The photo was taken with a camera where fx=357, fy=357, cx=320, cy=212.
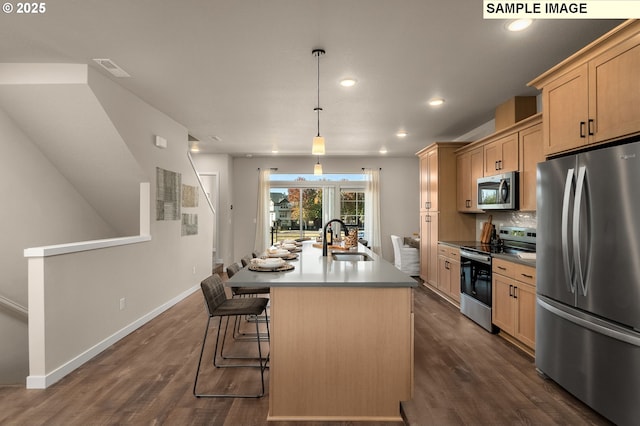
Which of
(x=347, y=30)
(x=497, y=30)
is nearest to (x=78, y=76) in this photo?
(x=347, y=30)

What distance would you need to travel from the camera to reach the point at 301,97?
416 centimetres

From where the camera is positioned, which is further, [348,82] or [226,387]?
[348,82]

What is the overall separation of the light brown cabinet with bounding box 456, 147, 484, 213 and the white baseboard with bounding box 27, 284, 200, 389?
14.6 ft

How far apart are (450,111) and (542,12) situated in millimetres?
2586

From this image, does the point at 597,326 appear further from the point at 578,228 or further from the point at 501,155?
the point at 501,155

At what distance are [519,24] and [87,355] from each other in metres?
4.33

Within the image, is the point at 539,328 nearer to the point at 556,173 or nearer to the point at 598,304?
the point at 598,304

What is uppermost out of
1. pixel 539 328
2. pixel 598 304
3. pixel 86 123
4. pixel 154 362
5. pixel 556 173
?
pixel 86 123

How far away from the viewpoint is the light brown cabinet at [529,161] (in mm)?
3633

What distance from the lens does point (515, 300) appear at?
134 inches

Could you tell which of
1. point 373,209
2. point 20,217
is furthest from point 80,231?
point 373,209

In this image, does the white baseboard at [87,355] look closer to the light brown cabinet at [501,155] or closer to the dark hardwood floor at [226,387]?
the dark hardwood floor at [226,387]

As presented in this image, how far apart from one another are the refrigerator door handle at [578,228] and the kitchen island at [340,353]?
3.76ft

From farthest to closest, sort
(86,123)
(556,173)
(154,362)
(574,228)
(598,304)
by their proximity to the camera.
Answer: (86,123), (154,362), (556,173), (574,228), (598,304)
